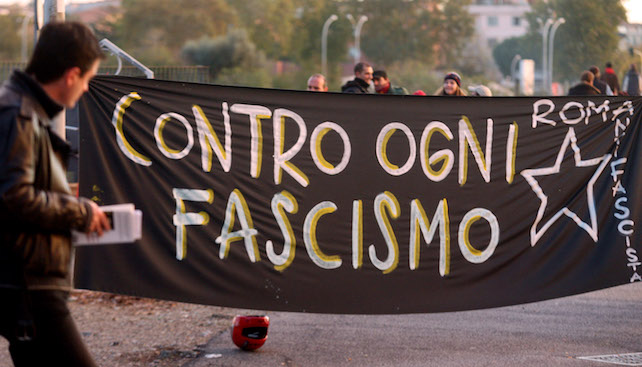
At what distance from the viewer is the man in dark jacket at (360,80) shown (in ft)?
33.3

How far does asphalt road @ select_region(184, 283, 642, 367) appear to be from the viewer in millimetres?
6496

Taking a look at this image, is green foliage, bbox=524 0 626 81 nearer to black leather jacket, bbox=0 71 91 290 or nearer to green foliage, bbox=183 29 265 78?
green foliage, bbox=183 29 265 78

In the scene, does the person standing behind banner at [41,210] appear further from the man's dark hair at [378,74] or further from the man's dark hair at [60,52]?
the man's dark hair at [378,74]

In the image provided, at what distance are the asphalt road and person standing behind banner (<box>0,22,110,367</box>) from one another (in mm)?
3194

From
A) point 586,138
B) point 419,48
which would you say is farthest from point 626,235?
point 419,48

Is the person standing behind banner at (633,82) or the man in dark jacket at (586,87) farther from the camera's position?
the person standing behind banner at (633,82)

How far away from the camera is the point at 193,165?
20.6 feet

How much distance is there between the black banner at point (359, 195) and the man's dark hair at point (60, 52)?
9.35ft

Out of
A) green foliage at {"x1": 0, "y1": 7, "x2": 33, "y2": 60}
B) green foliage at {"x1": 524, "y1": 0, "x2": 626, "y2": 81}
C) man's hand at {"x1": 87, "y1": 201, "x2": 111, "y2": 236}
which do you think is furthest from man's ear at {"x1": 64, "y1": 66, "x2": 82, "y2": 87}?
green foliage at {"x1": 0, "y1": 7, "x2": 33, "y2": 60}

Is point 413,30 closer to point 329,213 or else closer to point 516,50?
point 516,50

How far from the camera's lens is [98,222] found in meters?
3.22

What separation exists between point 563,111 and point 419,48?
9872cm

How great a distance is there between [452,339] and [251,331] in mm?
1544

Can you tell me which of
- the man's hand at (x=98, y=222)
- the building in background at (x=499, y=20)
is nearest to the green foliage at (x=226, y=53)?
the man's hand at (x=98, y=222)
